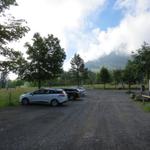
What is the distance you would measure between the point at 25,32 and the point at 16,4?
2.10 m

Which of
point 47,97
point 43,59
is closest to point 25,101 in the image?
point 47,97

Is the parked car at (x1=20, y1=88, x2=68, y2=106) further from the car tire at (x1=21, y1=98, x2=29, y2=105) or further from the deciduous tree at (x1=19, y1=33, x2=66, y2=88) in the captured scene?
the deciduous tree at (x1=19, y1=33, x2=66, y2=88)

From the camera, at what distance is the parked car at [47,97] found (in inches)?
985

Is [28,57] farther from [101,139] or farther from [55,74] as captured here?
[101,139]

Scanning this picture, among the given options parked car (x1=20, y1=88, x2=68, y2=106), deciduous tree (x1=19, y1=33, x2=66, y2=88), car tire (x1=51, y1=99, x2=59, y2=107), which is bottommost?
car tire (x1=51, y1=99, x2=59, y2=107)

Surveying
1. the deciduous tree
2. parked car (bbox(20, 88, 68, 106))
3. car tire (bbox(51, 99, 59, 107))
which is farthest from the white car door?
the deciduous tree

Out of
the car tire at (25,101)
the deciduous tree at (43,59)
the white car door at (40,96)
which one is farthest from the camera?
the deciduous tree at (43,59)

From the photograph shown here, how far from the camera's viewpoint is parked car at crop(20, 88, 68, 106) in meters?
25.0

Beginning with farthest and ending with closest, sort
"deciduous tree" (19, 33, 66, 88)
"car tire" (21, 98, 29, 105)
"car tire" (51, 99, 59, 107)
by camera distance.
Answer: "deciduous tree" (19, 33, 66, 88) → "car tire" (21, 98, 29, 105) → "car tire" (51, 99, 59, 107)

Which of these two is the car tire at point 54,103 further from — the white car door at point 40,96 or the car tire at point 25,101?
the car tire at point 25,101

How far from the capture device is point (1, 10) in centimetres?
1734

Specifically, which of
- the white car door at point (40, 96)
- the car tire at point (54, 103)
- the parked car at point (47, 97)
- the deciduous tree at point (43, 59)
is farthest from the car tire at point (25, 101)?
the deciduous tree at point (43, 59)

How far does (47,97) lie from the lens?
2522cm

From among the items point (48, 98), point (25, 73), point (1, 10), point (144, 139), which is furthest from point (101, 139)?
point (25, 73)
